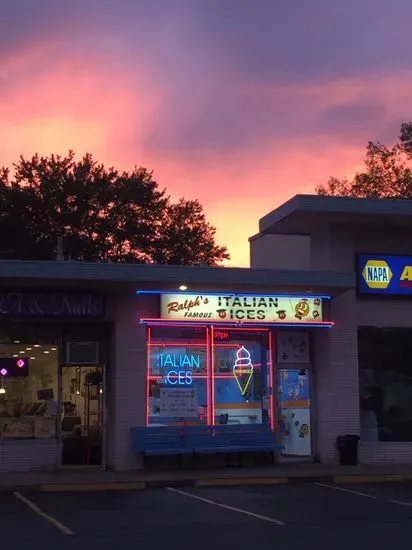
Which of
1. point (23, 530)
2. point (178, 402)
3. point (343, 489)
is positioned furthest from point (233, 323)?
point (23, 530)

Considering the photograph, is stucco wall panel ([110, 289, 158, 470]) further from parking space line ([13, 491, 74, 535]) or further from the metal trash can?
the metal trash can

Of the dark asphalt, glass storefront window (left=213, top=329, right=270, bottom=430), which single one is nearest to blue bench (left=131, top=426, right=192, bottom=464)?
glass storefront window (left=213, top=329, right=270, bottom=430)

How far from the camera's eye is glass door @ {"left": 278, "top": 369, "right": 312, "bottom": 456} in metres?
20.5

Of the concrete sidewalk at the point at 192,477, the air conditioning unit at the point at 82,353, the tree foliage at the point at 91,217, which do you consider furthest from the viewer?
the tree foliage at the point at 91,217

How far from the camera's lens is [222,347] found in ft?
66.7

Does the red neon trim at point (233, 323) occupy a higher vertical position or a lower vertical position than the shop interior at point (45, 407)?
higher

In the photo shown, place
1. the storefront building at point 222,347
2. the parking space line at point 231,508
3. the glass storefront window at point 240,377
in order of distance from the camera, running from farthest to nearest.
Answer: the glass storefront window at point 240,377 < the storefront building at point 222,347 < the parking space line at point 231,508

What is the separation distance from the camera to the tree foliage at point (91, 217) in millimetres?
39625

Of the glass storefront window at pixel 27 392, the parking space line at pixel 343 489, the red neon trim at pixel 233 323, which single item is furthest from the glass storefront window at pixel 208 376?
the parking space line at pixel 343 489

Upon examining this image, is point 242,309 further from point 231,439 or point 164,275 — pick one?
point 231,439

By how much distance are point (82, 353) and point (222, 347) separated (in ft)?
11.8

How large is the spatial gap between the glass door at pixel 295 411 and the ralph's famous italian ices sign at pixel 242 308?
5.39 ft

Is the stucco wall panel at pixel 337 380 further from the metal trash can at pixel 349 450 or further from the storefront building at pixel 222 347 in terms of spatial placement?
the metal trash can at pixel 349 450

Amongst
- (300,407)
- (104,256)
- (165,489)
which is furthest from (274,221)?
(104,256)
